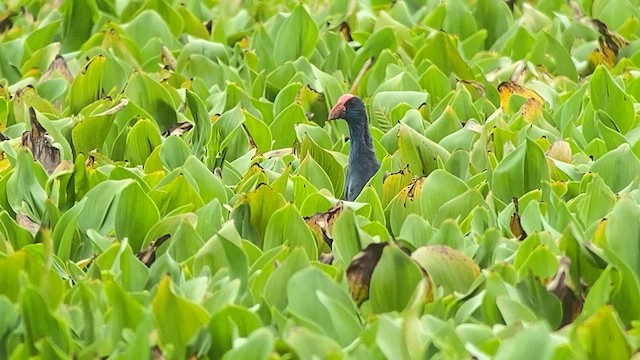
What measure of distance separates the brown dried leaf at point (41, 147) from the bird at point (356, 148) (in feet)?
3.32

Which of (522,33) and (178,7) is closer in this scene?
(522,33)

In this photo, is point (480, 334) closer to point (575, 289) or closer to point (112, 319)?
point (575, 289)

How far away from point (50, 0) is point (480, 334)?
505 cm

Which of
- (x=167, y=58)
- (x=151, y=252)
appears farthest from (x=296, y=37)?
(x=151, y=252)

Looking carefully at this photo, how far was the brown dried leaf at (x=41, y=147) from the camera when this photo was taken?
5.02 meters

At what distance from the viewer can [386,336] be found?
3.13 meters

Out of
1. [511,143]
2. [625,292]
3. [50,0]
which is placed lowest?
[50,0]

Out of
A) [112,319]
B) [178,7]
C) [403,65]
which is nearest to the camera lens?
[112,319]

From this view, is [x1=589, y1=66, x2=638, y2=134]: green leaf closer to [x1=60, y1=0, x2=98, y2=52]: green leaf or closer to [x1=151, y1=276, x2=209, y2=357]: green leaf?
[x1=151, y1=276, x2=209, y2=357]: green leaf

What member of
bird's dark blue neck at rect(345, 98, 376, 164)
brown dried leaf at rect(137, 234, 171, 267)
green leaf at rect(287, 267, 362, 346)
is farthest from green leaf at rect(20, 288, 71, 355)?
bird's dark blue neck at rect(345, 98, 376, 164)

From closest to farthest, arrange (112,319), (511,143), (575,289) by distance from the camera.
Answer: (112,319) → (575,289) → (511,143)

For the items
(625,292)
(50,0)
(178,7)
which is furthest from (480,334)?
(50,0)

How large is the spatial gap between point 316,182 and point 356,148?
27 cm

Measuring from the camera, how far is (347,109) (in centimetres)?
520
